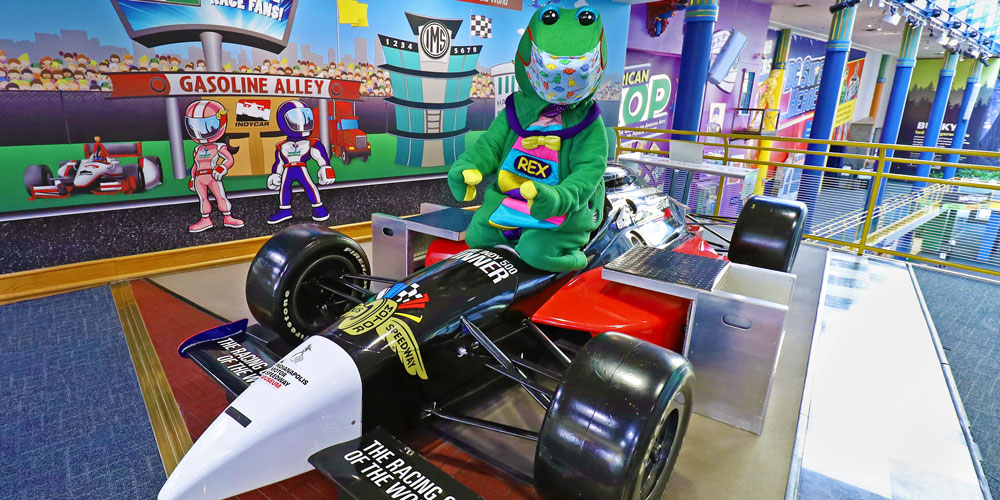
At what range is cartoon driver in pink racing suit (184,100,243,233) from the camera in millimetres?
3924

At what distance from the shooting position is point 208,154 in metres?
4.03

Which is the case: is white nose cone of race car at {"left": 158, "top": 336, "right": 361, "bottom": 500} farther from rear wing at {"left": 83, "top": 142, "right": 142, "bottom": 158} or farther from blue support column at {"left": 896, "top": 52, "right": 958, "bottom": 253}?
blue support column at {"left": 896, "top": 52, "right": 958, "bottom": 253}

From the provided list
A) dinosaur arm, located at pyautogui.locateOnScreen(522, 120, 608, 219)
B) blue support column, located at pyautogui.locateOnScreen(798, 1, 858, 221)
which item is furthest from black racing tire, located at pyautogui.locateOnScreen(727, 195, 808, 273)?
blue support column, located at pyautogui.locateOnScreen(798, 1, 858, 221)

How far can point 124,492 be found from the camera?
67.6 inches

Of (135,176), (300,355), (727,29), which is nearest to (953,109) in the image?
(727,29)

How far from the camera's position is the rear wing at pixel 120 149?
11.5ft

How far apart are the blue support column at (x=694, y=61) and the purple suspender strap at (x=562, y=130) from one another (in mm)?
5041

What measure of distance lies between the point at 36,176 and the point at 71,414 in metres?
2.08

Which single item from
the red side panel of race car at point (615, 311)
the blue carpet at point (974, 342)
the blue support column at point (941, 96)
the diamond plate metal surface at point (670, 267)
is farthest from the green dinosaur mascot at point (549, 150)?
the blue support column at point (941, 96)

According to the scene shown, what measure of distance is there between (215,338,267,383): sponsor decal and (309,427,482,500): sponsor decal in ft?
1.40

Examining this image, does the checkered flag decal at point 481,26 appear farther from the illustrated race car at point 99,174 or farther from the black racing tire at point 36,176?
the black racing tire at point 36,176

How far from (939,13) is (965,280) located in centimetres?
1005

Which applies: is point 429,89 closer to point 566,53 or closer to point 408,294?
point 566,53

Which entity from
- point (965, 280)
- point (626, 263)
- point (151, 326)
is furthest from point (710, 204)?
point (151, 326)
